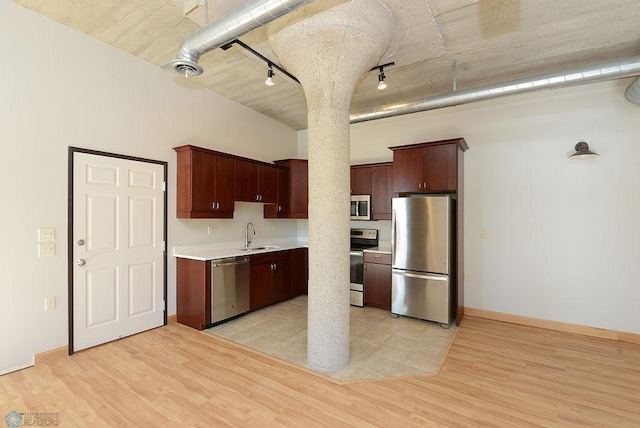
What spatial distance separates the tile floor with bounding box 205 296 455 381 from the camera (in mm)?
2854

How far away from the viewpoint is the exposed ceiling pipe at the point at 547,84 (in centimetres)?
292

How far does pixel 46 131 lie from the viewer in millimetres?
2920

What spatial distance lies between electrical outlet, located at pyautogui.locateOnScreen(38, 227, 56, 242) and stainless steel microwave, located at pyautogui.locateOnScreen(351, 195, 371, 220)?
155 inches

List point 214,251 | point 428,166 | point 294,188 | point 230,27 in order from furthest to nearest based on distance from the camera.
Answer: point 294,188 → point 214,251 → point 428,166 → point 230,27

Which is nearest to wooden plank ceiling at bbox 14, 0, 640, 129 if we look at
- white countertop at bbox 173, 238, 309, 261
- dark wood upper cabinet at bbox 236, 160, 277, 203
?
dark wood upper cabinet at bbox 236, 160, 277, 203

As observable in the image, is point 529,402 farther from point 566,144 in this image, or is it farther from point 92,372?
point 92,372

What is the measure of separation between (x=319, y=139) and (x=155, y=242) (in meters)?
2.64

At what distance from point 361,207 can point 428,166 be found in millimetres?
1378

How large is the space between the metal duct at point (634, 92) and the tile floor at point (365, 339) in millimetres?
3418

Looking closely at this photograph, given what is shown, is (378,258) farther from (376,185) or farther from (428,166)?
(428,166)

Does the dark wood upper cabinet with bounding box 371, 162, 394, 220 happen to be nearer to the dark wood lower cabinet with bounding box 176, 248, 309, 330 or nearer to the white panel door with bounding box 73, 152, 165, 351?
the dark wood lower cabinet with bounding box 176, 248, 309, 330

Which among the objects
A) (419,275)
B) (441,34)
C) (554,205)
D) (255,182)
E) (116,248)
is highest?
(441,34)

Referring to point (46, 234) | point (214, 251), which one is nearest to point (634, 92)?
point (214, 251)

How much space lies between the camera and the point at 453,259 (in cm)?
392
